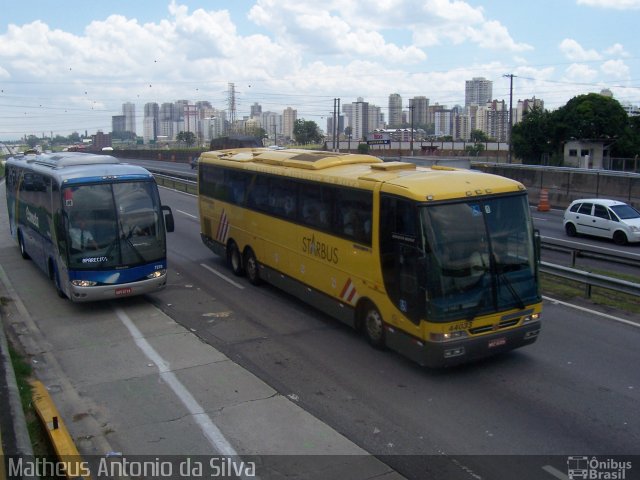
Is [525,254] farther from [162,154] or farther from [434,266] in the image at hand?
[162,154]

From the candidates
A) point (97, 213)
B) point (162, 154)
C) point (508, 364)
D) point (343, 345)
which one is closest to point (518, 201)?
point (508, 364)

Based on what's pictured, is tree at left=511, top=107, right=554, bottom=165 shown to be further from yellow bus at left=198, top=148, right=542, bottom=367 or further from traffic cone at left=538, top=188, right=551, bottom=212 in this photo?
yellow bus at left=198, top=148, right=542, bottom=367

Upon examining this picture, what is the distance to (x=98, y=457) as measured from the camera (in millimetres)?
7641

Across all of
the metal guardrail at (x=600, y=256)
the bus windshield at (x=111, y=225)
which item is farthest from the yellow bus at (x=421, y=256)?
the metal guardrail at (x=600, y=256)

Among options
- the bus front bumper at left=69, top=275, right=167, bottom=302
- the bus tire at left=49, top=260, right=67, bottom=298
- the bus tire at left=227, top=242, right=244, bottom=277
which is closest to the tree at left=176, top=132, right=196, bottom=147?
the bus tire at left=227, top=242, right=244, bottom=277

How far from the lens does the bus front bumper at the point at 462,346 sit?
31.0ft

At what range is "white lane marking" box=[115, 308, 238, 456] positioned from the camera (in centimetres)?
786

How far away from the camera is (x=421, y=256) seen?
370 inches

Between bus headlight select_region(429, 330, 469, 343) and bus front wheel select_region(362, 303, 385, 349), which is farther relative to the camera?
bus front wheel select_region(362, 303, 385, 349)

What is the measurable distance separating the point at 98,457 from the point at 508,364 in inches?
241

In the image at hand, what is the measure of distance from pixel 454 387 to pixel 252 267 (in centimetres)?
755

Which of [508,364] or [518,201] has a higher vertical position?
[518,201]

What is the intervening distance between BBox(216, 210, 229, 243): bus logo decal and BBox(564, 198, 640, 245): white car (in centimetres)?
1486

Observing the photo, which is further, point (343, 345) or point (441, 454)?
point (343, 345)
